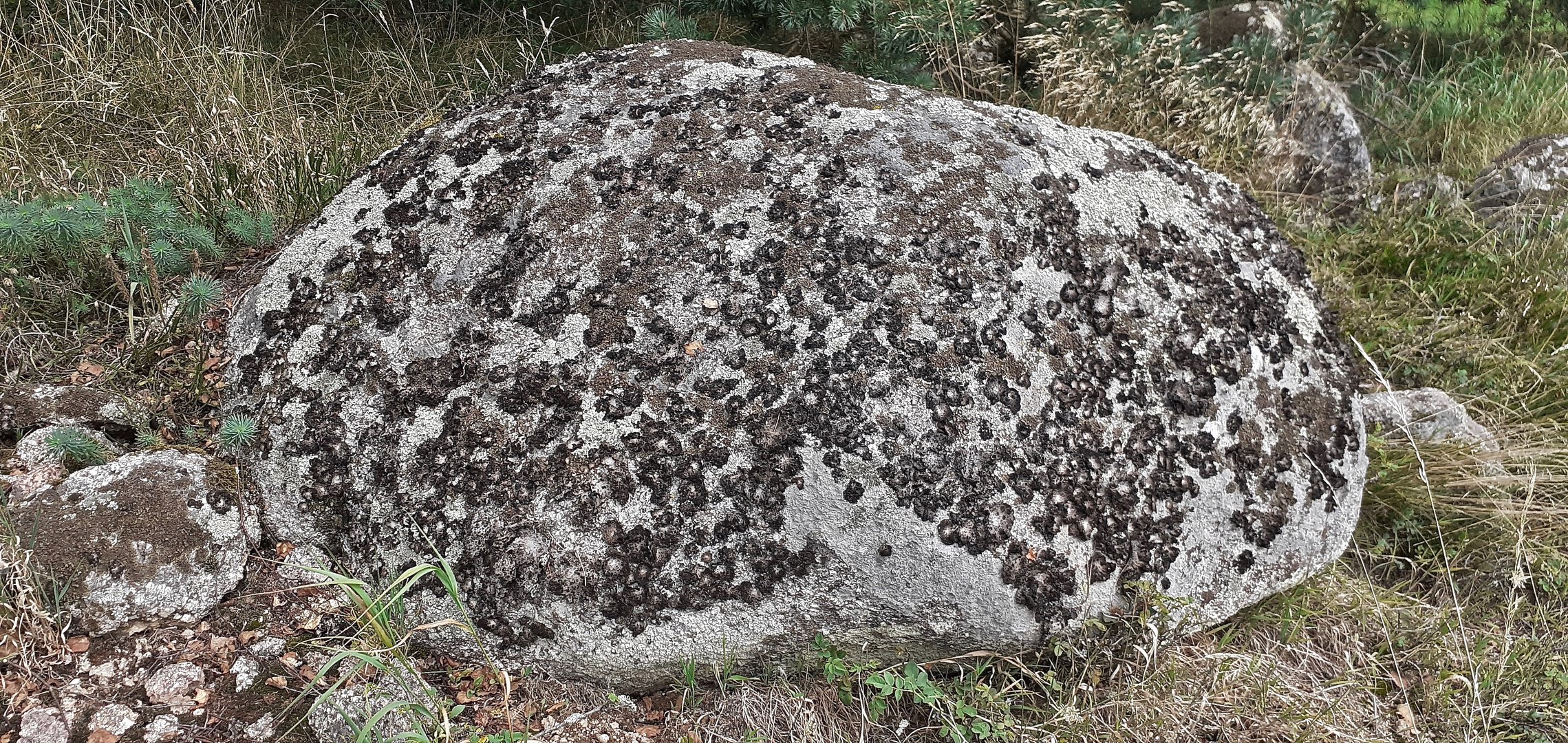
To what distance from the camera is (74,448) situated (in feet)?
6.93

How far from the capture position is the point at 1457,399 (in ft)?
10.5

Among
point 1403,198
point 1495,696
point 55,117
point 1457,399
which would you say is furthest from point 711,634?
point 1403,198

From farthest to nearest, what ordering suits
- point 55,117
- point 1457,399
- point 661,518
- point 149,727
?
1. point 55,117
2. point 1457,399
3. point 661,518
4. point 149,727

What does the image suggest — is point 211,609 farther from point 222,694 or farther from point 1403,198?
point 1403,198

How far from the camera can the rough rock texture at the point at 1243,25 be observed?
4359 mm

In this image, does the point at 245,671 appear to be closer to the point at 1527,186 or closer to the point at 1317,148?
the point at 1317,148

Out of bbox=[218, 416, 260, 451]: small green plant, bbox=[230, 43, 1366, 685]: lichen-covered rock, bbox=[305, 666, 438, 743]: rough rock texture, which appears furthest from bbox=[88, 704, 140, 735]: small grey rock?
bbox=[218, 416, 260, 451]: small green plant

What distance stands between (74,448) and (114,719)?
66cm

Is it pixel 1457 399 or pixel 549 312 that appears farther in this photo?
pixel 1457 399

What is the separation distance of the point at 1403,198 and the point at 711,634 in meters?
3.81

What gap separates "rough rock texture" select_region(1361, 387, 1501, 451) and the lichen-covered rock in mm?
534

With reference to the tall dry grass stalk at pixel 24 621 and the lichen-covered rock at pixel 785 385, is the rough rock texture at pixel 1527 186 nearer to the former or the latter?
the lichen-covered rock at pixel 785 385

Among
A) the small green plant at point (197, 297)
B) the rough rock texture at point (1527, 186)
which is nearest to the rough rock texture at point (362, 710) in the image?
the small green plant at point (197, 297)

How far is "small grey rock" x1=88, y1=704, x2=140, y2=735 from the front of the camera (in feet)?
5.92
